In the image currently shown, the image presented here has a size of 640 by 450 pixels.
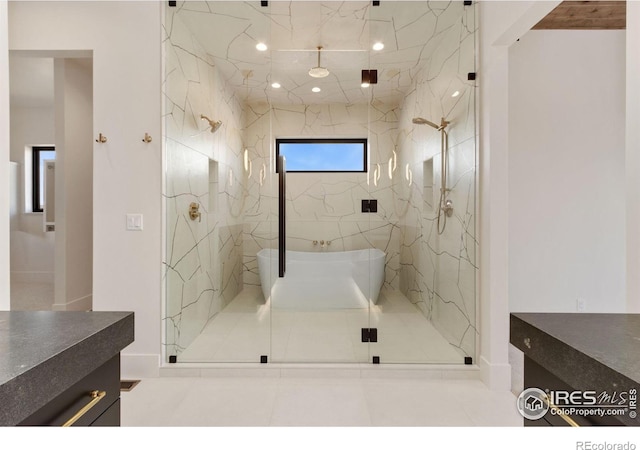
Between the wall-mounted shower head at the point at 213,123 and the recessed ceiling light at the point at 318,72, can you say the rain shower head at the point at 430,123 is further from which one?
the wall-mounted shower head at the point at 213,123

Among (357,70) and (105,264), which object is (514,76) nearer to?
(357,70)

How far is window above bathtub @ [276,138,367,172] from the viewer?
8.47ft

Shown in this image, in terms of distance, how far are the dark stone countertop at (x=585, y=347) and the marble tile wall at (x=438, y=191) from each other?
156cm

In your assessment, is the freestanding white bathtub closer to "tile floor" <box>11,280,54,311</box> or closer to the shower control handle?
the shower control handle

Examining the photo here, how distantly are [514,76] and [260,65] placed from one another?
2.19 m

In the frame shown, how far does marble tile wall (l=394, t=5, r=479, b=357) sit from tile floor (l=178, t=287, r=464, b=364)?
133mm

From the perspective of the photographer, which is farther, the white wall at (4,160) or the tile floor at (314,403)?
the tile floor at (314,403)

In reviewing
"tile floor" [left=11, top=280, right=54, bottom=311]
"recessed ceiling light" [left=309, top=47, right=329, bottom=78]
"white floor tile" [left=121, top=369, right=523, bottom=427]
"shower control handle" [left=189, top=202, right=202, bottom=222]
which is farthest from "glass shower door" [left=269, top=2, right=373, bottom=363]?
"tile floor" [left=11, top=280, right=54, bottom=311]

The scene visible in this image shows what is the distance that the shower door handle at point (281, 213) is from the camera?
254 centimetres

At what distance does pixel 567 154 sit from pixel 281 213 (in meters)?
2.56

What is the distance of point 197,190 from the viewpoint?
268 centimetres

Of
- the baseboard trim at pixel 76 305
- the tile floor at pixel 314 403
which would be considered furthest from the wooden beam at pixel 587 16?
the baseboard trim at pixel 76 305

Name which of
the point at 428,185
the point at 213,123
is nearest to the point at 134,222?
the point at 213,123

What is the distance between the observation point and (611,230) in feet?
9.96
